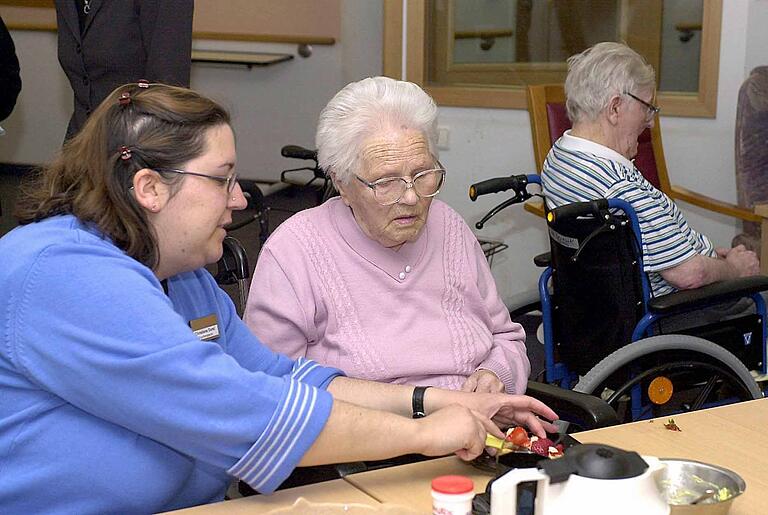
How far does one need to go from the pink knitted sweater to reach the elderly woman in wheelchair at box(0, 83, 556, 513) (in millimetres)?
460

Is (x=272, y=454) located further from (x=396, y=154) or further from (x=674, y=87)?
(x=674, y=87)

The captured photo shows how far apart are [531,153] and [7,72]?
2100 mm

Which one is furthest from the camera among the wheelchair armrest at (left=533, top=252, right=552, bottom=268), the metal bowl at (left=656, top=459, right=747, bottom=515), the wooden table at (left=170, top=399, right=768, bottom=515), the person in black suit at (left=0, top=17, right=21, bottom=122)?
the person in black suit at (left=0, top=17, right=21, bottom=122)

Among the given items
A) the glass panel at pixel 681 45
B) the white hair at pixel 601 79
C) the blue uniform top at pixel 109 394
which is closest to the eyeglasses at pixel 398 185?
the blue uniform top at pixel 109 394

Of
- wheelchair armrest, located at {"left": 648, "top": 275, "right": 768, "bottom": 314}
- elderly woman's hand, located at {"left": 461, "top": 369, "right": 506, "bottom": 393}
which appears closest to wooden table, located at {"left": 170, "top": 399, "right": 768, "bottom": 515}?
elderly woman's hand, located at {"left": 461, "top": 369, "right": 506, "bottom": 393}

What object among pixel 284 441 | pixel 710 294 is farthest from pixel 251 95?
pixel 284 441

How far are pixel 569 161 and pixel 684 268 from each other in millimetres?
427

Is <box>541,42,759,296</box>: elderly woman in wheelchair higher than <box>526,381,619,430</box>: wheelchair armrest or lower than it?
higher

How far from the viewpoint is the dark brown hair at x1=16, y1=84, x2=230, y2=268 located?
1442 millimetres

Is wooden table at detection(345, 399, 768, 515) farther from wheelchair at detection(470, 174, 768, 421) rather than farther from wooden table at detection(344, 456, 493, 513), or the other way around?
wheelchair at detection(470, 174, 768, 421)

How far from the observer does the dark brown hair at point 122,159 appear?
1.44 m

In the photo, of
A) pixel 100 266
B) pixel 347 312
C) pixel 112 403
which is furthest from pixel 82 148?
pixel 347 312

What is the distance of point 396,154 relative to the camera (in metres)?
2.05

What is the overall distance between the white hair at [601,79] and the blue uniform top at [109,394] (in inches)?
70.0
